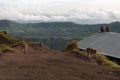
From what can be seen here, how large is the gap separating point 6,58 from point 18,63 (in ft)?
9.49

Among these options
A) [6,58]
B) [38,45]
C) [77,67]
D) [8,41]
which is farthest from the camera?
[8,41]

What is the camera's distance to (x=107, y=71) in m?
21.1

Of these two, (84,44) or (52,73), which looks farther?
(84,44)

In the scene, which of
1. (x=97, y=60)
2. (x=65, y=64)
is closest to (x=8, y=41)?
(x=97, y=60)

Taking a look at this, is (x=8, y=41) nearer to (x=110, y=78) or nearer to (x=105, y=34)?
(x=105, y=34)

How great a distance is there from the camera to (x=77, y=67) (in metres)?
22.7

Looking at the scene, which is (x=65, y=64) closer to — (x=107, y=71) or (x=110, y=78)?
(x=107, y=71)

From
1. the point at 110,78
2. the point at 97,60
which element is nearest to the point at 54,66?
the point at 110,78

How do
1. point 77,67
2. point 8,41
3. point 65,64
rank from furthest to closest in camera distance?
point 8,41 < point 65,64 < point 77,67

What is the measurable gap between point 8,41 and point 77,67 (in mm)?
37387

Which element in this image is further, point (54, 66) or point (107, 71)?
point (54, 66)

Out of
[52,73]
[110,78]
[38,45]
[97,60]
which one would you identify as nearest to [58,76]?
[52,73]

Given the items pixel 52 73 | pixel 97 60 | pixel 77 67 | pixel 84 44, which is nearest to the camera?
pixel 52 73

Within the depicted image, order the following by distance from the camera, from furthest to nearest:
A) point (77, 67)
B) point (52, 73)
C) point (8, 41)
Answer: point (8, 41), point (77, 67), point (52, 73)
